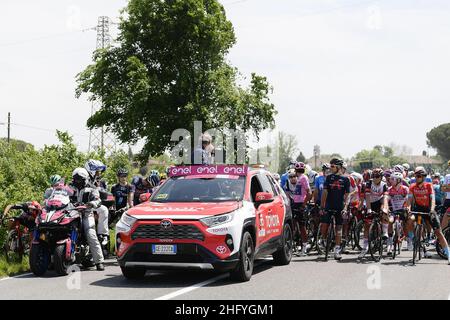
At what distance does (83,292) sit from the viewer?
31.6 ft

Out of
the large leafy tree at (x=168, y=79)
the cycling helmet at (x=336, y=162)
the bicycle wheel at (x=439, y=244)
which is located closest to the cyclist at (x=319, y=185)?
the cycling helmet at (x=336, y=162)

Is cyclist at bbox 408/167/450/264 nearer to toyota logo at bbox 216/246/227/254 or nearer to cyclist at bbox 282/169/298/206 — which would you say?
cyclist at bbox 282/169/298/206

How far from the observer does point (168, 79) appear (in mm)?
45469

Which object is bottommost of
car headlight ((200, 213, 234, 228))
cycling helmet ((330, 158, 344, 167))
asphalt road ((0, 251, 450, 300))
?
asphalt road ((0, 251, 450, 300))

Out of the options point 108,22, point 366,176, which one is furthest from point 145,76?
point 366,176

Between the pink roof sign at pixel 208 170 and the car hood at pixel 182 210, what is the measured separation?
3.21 feet

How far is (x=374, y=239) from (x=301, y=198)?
212cm

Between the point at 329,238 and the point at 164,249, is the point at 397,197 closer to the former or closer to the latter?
the point at 329,238

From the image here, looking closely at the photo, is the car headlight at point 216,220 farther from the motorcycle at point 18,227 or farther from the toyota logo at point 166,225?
the motorcycle at point 18,227

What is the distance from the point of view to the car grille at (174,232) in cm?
998

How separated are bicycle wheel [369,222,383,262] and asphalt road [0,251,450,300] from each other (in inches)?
39.8

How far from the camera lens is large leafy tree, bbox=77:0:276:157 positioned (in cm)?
4391

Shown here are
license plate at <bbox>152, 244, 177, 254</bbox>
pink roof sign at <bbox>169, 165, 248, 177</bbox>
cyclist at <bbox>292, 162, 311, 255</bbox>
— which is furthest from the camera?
cyclist at <bbox>292, 162, 311, 255</bbox>

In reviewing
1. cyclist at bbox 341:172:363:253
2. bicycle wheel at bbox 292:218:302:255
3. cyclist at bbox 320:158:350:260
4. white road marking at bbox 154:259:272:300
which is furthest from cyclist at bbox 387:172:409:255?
white road marking at bbox 154:259:272:300
